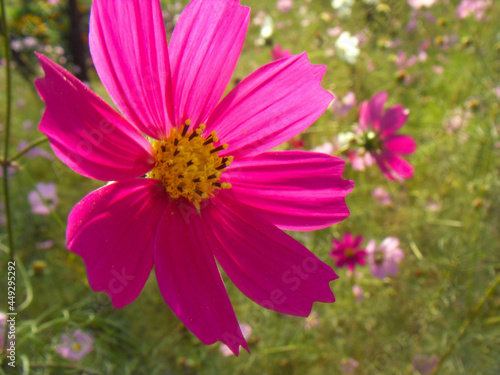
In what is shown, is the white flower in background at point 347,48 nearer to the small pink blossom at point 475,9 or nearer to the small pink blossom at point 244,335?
the small pink blossom at point 475,9

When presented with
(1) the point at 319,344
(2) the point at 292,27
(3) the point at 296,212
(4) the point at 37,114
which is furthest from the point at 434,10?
(3) the point at 296,212

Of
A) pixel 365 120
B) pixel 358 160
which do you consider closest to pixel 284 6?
pixel 358 160

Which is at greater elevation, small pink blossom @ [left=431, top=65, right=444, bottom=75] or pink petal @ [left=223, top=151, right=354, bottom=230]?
pink petal @ [left=223, top=151, right=354, bottom=230]

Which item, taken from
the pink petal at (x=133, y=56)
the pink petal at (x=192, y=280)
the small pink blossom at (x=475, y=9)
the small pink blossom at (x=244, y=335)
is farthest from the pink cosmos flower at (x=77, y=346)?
the small pink blossom at (x=475, y=9)

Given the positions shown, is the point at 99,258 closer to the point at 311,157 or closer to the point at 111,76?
the point at 111,76

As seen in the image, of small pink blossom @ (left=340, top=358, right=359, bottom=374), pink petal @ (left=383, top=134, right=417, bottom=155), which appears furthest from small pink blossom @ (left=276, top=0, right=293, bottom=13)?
small pink blossom @ (left=340, top=358, right=359, bottom=374)

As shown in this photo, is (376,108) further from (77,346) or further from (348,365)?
(77,346)

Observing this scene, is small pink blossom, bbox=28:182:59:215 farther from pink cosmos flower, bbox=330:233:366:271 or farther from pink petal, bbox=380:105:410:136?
pink petal, bbox=380:105:410:136
